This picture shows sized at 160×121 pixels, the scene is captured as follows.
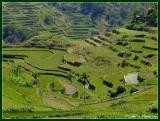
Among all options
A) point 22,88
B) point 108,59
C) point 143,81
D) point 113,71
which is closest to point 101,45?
point 108,59

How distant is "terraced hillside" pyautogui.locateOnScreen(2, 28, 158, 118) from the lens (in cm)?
2531

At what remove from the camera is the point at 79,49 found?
175ft

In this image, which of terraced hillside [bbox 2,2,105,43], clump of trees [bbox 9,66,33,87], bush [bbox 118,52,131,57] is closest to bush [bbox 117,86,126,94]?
clump of trees [bbox 9,66,33,87]

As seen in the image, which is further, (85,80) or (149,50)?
(149,50)

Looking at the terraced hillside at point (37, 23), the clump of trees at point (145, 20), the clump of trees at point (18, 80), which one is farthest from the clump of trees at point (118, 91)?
the terraced hillside at point (37, 23)

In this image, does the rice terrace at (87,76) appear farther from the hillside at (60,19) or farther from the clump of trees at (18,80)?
the hillside at (60,19)

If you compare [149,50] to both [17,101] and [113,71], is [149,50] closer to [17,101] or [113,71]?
[113,71]

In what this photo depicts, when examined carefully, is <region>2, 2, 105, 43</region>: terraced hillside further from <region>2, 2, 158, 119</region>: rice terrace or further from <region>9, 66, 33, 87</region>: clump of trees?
<region>9, 66, 33, 87</region>: clump of trees

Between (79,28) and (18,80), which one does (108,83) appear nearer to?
(18,80)

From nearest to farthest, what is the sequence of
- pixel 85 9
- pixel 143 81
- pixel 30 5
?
pixel 143 81 → pixel 30 5 → pixel 85 9

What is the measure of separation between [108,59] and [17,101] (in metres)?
20.7

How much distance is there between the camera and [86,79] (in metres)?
41.5

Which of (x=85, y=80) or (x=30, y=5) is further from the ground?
(x=30, y=5)

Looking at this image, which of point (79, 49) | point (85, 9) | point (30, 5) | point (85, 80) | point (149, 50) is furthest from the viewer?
point (85, 9)
